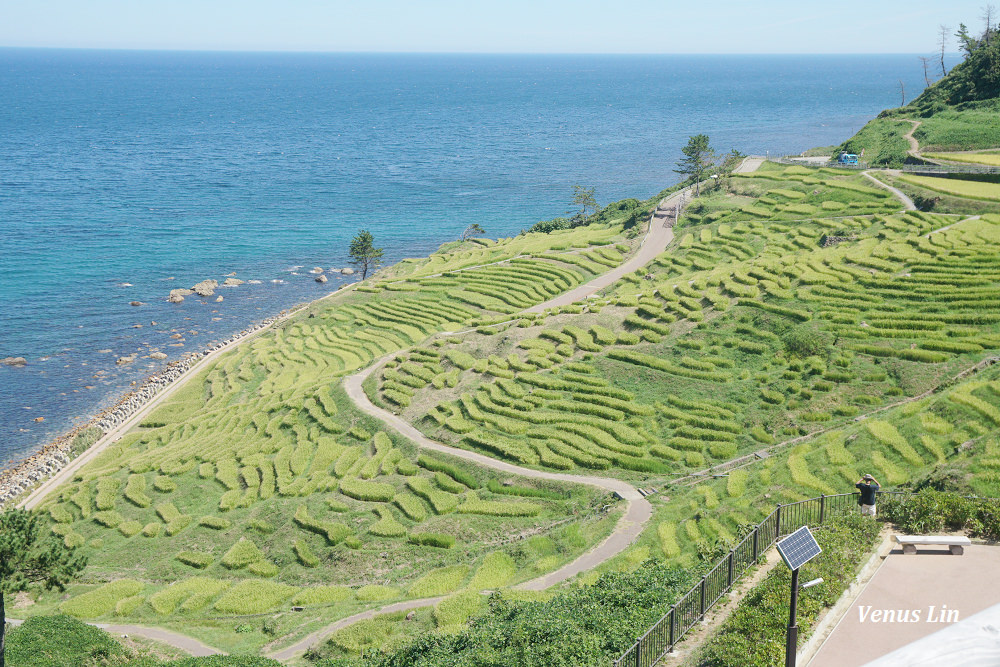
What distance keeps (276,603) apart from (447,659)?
19.9m

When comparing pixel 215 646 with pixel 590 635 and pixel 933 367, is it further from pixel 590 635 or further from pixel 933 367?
pixel 933 367

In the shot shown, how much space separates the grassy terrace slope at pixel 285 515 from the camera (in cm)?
4809

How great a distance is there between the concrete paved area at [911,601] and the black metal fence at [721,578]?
14.6 feet

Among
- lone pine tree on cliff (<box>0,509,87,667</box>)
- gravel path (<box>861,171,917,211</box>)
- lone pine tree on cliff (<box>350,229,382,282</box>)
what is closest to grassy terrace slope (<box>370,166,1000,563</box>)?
gravel path (<box>861,171,917,211</box>)

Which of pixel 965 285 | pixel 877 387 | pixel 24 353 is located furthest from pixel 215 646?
pixel 24 353

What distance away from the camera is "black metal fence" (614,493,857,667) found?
92.1ft

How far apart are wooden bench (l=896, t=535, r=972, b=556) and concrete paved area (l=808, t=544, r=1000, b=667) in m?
0.19

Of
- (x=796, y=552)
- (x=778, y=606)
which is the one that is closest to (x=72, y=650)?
(x=778, y=606)

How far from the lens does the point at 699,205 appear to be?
11050 centimetres

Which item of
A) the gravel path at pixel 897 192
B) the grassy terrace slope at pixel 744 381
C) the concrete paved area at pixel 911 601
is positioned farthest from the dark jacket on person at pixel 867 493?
the gravel path at pixel 897 192

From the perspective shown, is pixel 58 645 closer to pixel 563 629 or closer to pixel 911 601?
pixel 563 629

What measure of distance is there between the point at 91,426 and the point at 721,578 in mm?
73957

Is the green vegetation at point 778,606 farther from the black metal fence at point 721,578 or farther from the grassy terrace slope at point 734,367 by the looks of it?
the grassy terrace slope at point 734,367

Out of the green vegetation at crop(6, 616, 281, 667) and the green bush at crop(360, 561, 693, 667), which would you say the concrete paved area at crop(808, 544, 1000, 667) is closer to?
the green bush at crop(360, 561, 693, 667)
